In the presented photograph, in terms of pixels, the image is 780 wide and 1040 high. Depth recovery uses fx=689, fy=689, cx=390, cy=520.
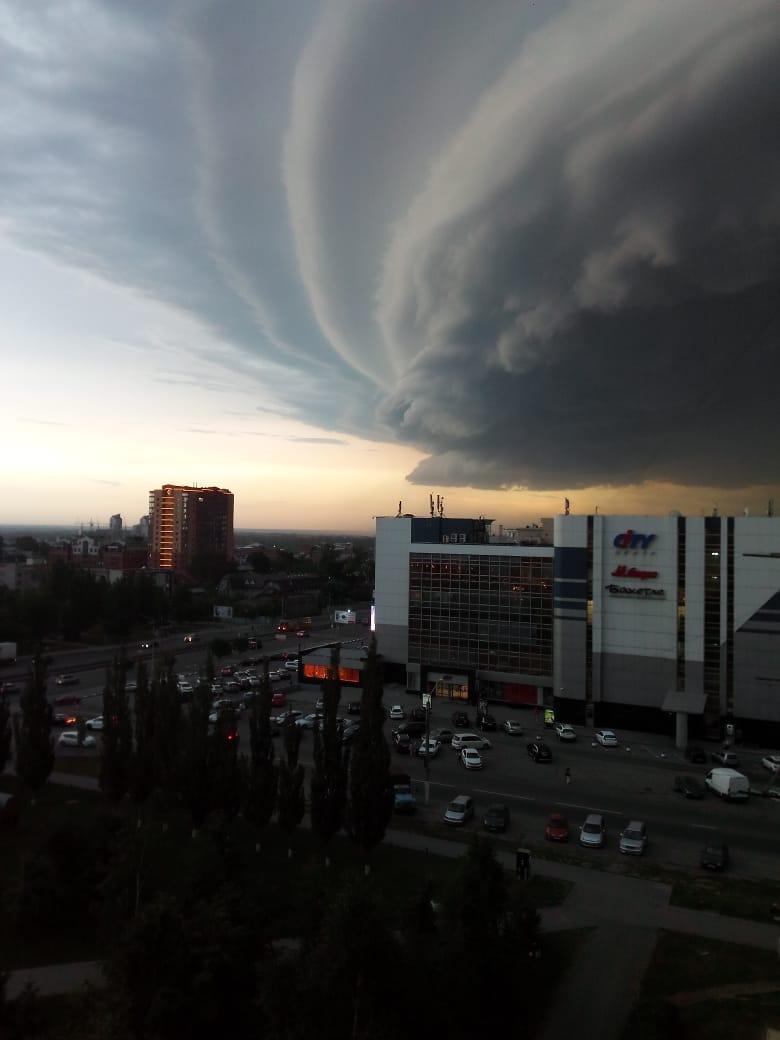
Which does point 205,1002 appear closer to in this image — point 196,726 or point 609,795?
point 196,726

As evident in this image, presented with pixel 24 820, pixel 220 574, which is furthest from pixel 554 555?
pixel 220 574

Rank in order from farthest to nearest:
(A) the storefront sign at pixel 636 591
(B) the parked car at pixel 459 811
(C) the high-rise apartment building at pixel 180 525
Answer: (C) the high-rise apartment building at pixel 180 525, (A) the storefront sign at pixel 636 591, (B) the parked car at pixel 459 811

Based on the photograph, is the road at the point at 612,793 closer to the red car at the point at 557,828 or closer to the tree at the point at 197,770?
the red car at the point at 557,828

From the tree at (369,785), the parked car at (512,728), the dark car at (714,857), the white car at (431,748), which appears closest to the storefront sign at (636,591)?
the parked car at (512,728)

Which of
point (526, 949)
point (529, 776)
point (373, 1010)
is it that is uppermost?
point (373, 1010)

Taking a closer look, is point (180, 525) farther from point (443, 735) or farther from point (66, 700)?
point (443, 735)

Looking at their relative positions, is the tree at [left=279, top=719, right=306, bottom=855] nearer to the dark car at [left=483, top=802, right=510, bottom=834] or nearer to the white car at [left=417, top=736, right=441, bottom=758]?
the dark car at [left=483, top=802, right=510, bottom=834]
